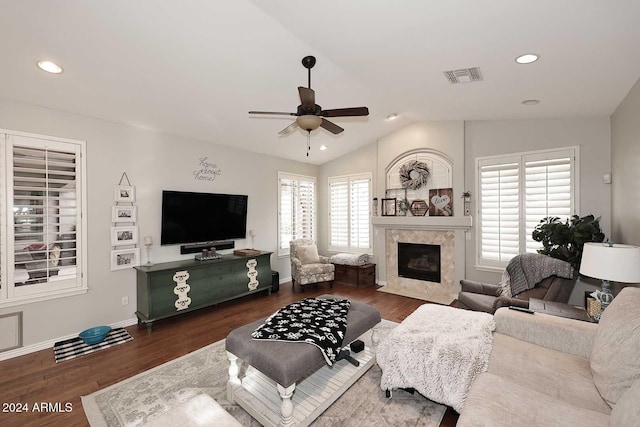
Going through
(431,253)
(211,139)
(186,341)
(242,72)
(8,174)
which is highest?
(242,72)

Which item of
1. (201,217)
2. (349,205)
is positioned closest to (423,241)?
(349,205)

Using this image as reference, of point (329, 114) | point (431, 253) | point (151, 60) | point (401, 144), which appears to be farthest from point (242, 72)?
point (431, 253)

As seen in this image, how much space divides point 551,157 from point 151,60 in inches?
194

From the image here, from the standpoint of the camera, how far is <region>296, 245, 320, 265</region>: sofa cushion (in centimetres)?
549

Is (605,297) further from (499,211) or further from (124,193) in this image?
(124,193)

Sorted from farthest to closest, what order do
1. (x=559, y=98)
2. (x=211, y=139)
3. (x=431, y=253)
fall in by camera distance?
(x=431, y=253), (x=211, y=139), (x=559, y=98)

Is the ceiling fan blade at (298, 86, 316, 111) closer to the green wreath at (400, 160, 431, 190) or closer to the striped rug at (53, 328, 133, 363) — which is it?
the green wreath at (400, 160, 431, 190)

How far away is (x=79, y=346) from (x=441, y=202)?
5267mm

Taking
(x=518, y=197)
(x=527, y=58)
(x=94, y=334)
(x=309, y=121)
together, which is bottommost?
(x=94, y=334)

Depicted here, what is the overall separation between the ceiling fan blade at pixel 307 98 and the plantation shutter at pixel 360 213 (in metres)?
3.48

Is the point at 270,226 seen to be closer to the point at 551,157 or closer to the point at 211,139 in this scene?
the point at 211,139

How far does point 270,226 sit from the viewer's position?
566 cm

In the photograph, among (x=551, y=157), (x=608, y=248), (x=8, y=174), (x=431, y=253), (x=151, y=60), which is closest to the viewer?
(x=608, y=248)

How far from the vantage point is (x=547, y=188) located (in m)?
3.98
